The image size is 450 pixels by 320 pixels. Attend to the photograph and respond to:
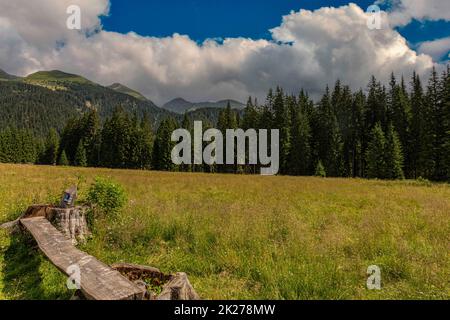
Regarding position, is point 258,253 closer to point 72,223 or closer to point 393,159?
point 72,223

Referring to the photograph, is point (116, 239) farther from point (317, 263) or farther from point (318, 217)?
point (318, 217)

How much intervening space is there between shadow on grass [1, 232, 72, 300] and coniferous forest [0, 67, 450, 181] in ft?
134

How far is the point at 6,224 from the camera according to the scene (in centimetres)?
801

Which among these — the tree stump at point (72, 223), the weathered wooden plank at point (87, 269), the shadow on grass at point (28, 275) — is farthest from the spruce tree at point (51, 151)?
the weathered wooden plank at point (87, 269)

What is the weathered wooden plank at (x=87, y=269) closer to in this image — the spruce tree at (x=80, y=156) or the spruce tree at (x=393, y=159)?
the spruce tree at (x=393, y=159)

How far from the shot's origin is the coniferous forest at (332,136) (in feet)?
149

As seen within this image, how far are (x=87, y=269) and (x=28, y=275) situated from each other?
81.9 inches

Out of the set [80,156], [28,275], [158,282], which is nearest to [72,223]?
[28,275]

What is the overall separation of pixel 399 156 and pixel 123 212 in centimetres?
4538

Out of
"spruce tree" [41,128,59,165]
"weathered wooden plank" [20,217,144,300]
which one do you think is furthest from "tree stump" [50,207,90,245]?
"spruce tree" [41,128,59,165]

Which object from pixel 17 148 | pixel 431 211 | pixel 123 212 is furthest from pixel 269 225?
pixel 17 148

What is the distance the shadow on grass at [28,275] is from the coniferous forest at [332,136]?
41.0 m

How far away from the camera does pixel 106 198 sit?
28.5 feet

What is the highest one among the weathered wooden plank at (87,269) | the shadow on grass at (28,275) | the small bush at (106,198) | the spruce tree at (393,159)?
the spruce tree at (393,159)
